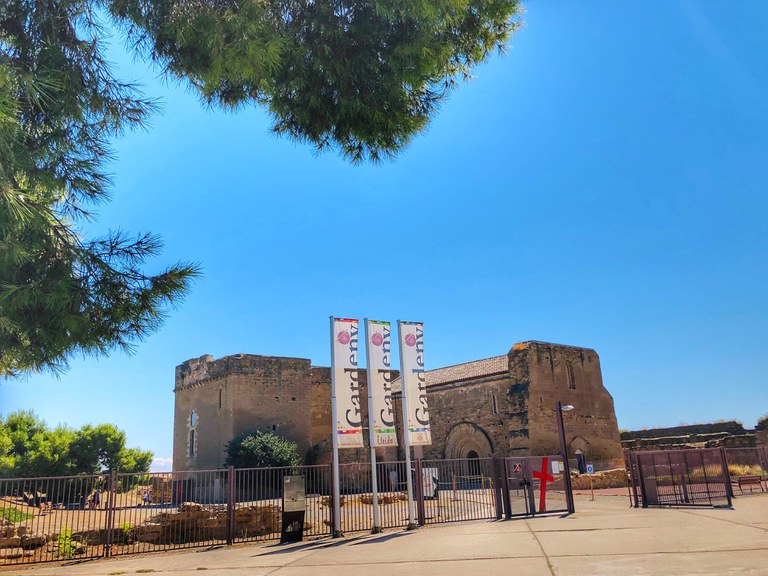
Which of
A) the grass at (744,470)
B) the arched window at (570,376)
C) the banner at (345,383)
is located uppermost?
the arched window at (570,376)

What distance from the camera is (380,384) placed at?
44.0 ft

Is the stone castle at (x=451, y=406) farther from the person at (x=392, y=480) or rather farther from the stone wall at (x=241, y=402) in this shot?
the person at (x=392, y=480)

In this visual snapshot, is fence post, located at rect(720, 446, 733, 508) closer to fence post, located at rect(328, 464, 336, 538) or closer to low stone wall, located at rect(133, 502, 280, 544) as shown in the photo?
fence post, located at rect(328, 464, 336, 538)

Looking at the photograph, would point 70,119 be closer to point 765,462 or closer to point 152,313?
point 152,313

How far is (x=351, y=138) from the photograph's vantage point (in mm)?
7648

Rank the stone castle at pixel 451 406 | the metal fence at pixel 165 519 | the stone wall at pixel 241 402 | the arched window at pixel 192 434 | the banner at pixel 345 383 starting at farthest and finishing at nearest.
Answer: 1. the arched window at pixel 192 434
2. the stone wall at pixel 241 402
3. the stone castle at pixel 451 406
4. the banner at pixel 345 383
5. the metal fence at pixel 165 519

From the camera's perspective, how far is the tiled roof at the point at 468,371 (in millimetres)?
32062

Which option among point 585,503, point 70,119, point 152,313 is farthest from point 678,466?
point 70,119

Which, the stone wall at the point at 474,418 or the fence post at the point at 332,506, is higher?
the stone wall at the point at 474,418

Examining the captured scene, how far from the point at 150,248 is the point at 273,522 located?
377 inches

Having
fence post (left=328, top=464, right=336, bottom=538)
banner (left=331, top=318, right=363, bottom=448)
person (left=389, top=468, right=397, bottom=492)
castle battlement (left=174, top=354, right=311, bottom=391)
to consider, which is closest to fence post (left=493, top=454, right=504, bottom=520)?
person (left=389, top=468, right=397, bottom=492)

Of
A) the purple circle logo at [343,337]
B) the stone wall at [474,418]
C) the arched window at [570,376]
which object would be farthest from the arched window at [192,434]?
the purple circle logo at [343,337]

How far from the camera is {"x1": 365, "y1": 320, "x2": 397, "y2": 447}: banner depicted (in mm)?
13023

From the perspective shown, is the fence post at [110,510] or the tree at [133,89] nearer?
the tree at [133,89]
